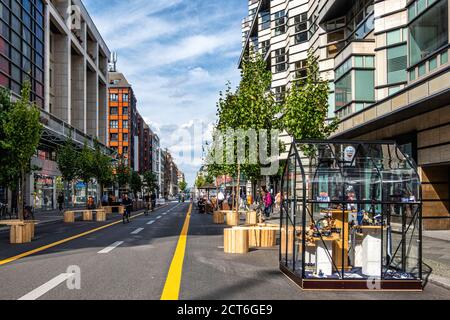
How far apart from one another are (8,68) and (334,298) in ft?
122

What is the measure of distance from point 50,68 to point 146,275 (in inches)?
1933

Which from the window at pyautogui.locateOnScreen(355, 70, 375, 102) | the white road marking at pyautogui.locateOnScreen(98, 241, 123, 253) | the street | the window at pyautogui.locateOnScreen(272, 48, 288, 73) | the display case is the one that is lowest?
the white road marking at pyautogui.locateOnScreen(98, 241, 123, 253)

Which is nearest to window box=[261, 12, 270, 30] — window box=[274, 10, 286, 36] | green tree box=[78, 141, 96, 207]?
window box=[274, 10, 286, 36]

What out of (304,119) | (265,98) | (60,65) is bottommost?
(304,119)

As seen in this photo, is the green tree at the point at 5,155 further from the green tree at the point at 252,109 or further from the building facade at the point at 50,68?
the green tree at the point at 252,109

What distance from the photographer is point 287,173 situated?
34.8 ft

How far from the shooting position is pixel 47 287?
8.13 m

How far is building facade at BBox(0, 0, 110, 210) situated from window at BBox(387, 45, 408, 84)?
2220 centimetres

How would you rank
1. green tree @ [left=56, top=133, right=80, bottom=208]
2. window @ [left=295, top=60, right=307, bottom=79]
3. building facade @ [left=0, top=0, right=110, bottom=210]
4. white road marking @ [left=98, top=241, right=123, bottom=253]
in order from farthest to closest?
window @ [left=295, top=60, right=307, bottom=79] → green tree @ [left=56, top=133, right=80, bottom=208] → building facade @ [left=0, top=0, right=110, bottom=210] → white road marking @ [left=98, top=241, right=123, bottom=253]

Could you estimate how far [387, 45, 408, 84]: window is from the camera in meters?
22.3

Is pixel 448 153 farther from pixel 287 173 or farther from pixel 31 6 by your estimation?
pixel 31 6

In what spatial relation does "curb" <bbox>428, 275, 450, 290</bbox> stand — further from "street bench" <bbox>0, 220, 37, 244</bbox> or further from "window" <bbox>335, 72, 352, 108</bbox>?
"window" <bbox>335, 72, 352, 108</bbox>
